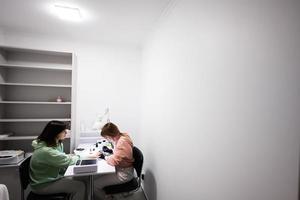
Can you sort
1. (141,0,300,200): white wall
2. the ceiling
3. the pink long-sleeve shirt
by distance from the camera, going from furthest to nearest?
the pink long-sleeve shirt
the ceiling
(141,0,300,200): white wall

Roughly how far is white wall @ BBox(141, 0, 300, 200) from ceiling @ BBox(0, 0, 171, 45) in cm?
44

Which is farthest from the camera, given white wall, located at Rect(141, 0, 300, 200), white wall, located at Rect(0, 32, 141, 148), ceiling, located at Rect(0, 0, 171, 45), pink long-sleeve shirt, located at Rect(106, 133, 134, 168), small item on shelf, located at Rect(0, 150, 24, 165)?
white wall, located at Rect(0, 32, 141, 148)

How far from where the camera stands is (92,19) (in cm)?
231

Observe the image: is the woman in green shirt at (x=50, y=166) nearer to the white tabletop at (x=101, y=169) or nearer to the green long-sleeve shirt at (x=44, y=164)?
the green long-sleeve shirt at (x=44, y=164)

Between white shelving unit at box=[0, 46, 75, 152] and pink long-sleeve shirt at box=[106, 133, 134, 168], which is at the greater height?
white shelving unit at box=[0, 46, 75, 152]

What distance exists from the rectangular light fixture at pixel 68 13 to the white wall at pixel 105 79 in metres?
0.84

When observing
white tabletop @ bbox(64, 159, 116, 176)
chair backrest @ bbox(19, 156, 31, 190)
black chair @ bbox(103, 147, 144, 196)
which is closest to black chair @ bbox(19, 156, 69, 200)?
chair backrest @ bbox(19, 156, 31, 190)

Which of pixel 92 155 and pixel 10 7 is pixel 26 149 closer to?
pixel 92 155

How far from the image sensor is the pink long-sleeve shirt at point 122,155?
2.06 m

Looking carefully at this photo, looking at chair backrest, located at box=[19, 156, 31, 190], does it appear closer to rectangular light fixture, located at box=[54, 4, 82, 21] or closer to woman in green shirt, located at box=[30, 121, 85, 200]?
woman in green shirt, located at box=[30, 121, 85, 200]

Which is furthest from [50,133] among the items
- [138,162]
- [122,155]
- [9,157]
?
[138,162]

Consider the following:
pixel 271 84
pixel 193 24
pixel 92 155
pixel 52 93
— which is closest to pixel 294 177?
pixel 271 84

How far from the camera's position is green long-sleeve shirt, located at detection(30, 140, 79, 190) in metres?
1.85

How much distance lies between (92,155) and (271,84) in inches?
84.8
